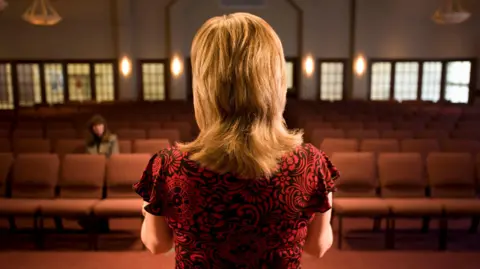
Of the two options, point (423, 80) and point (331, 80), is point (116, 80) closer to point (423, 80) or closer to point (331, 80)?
point (331, 80)

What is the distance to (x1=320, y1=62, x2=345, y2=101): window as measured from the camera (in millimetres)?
18578

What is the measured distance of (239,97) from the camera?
51.6 inches

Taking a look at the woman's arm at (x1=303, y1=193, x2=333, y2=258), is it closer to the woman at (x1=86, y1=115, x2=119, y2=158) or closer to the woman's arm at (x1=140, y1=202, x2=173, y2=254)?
the woman's arm at (x1=140, y1=202, x2=173, y2=254)

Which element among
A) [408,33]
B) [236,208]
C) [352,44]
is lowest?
[236,208]

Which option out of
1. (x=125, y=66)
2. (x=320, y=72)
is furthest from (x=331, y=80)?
(x=125, y=66)

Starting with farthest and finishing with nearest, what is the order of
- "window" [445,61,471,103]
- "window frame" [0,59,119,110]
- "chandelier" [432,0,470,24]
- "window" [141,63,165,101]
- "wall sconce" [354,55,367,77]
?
"window" [445,61,471,103] → "window" [141,63,165,101] → "wall sconce" [354,55,367,77] → "window frame" [0,59,119,110] → "chandelier" [432,0,470,24]

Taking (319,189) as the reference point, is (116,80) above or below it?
above

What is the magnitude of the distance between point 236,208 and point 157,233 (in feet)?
0.88

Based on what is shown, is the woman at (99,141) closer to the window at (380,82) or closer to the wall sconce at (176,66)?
the wall sconce at (176,66)

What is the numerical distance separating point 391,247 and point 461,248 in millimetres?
745

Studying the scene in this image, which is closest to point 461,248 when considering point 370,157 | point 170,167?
point 370,157

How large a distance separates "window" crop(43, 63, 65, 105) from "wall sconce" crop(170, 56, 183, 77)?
3.79 meters

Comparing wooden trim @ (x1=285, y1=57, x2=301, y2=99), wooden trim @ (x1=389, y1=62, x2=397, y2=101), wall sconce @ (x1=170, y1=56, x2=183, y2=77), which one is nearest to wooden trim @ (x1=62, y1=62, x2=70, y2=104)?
wall sconce @ (x1=170, y1=56, x2=183, y2=77)

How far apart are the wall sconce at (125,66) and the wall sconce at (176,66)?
1.44 metres
